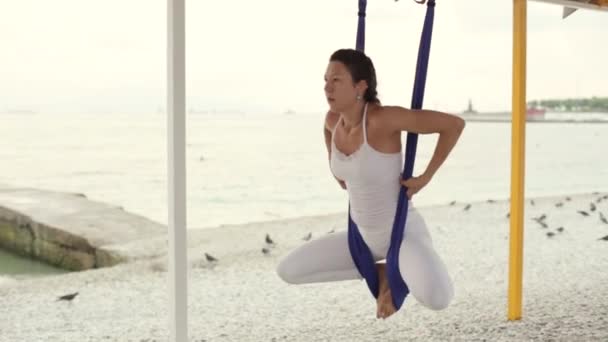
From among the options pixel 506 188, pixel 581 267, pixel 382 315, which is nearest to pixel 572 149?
pixel 506 188

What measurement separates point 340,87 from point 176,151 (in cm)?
56

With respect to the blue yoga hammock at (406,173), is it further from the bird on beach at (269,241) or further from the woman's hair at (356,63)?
the bird on beach at (269,241)

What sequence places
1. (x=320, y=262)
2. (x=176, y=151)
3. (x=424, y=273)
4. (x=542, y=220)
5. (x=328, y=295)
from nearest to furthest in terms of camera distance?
(x=424, y=273) < (x=320, y=262) < (x=176, y=151) < (x=328, y=295) < (x=542, y=220)

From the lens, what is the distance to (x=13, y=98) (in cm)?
938

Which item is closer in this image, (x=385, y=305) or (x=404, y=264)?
(x=404, y=264)

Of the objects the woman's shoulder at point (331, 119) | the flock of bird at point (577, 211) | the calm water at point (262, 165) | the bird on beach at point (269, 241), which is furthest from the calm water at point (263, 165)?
the woman's shoulder at point (331, 119)

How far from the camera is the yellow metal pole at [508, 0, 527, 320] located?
328cm

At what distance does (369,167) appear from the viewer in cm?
190

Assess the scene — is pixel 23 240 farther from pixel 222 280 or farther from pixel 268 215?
pixel 268 215

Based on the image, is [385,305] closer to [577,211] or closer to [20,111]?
[20,111]

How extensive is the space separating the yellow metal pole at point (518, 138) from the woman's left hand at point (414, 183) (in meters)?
1.66

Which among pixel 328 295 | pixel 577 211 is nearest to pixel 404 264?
pixel 328 295

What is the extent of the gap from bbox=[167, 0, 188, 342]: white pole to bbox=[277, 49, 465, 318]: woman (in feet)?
1.30

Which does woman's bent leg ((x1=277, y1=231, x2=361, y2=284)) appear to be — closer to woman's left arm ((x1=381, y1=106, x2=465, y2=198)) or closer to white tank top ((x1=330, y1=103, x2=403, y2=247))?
white tank top ((x1=330, y1=103, x2=403, y2=247))
